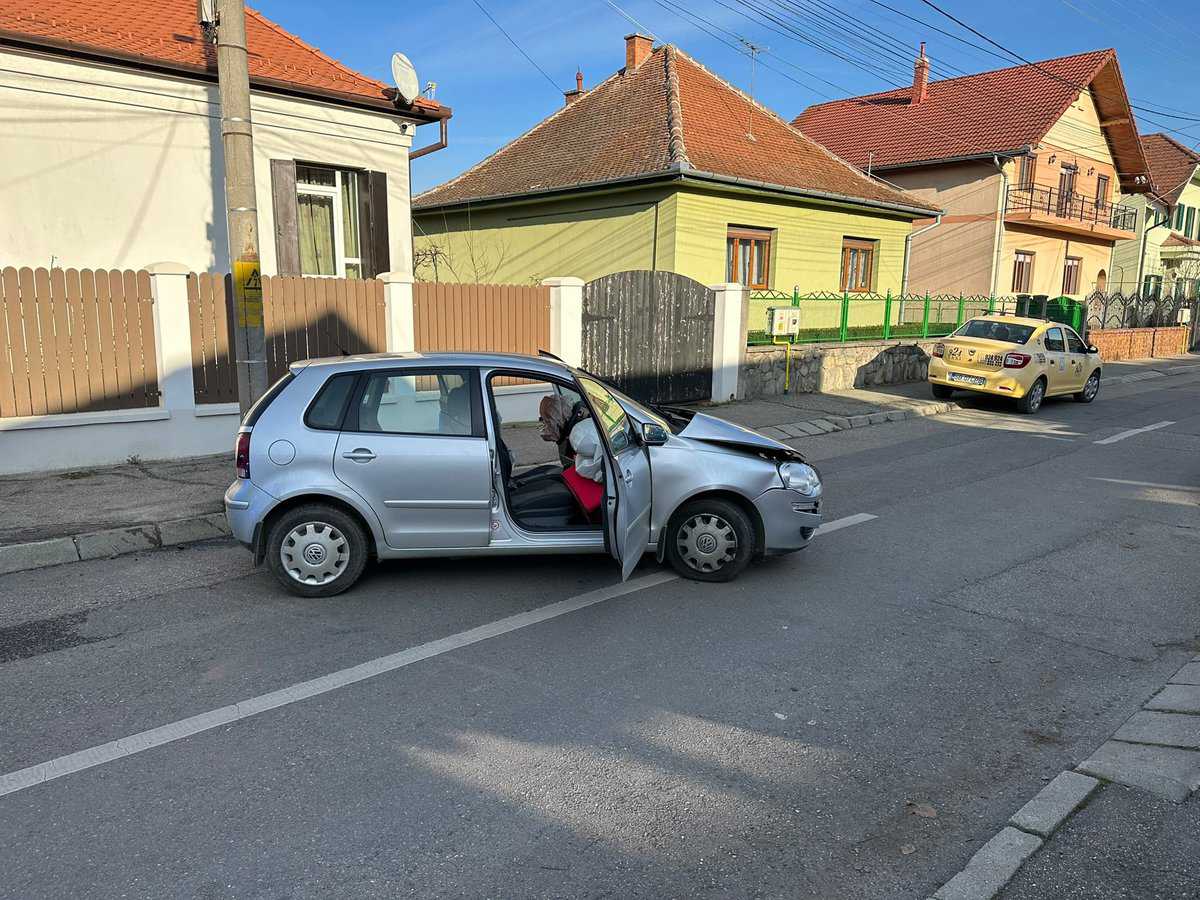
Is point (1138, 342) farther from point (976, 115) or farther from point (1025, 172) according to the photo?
point (976, 115)

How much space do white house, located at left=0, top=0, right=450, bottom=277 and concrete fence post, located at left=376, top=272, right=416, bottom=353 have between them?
239 cm

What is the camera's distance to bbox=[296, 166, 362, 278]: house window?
12.7 m

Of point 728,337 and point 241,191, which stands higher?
point 241,191

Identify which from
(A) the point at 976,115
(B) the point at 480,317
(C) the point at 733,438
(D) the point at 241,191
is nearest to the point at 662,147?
(B) the point at 480,317

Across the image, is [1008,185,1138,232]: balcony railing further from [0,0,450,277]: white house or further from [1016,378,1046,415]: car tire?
[0,0,450,277]: white house

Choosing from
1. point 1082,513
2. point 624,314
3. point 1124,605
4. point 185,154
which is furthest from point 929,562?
point 185,154

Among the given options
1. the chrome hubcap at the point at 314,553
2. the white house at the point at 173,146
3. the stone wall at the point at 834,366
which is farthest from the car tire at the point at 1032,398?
the chrome hubcap at the point at 314,553

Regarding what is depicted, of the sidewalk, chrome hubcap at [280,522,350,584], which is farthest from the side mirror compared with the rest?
the sidewalk

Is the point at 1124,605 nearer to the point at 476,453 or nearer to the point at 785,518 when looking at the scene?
the point at 785,518

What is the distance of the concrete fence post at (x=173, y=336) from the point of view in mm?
8945

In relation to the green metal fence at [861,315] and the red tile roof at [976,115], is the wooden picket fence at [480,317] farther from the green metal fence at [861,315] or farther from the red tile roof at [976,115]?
the red tile roof at [976,115]

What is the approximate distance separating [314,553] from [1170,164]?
49.5 meters

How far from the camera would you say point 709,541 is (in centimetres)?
574

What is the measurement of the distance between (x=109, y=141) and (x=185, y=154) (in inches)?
34.7
